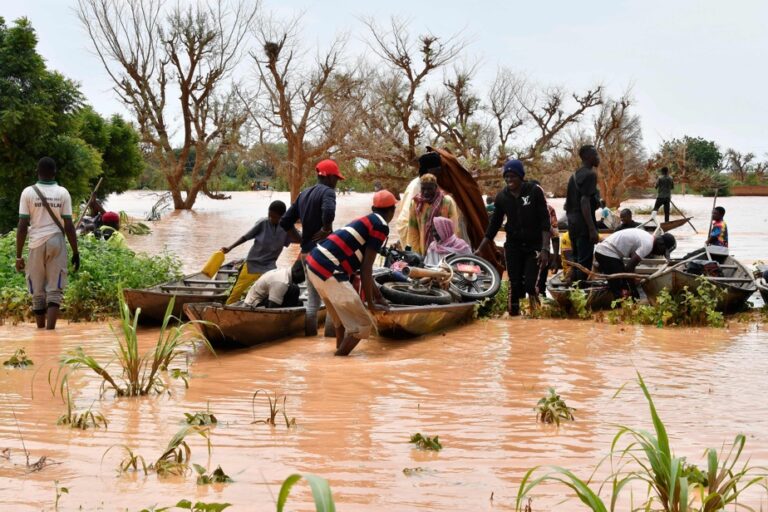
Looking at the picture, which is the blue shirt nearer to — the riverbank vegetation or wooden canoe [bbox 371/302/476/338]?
wooden canoe [bbox 371/302/476/338]

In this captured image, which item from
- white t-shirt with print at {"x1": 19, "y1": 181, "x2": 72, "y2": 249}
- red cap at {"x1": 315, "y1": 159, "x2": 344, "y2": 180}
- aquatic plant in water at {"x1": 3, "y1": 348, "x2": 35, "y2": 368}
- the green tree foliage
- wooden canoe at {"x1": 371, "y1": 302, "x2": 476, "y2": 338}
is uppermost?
the green tree foliage

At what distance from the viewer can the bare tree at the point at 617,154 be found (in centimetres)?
4091

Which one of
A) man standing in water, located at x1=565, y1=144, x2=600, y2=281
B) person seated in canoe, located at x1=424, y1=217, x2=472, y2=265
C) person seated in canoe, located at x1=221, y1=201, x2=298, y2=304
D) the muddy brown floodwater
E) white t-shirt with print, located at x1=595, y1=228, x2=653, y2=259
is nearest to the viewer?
the muddy brown floodwater

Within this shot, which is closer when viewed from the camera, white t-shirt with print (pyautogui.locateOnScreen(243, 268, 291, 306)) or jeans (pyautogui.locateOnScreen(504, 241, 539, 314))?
white t-shirt with print (pyautogui.locateOnScreen(243, 268, 291, 306))

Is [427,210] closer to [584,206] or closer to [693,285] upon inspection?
[584,206]

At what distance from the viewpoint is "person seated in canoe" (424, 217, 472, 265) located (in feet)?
39.9

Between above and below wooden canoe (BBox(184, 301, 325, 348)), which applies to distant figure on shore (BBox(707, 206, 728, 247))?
above

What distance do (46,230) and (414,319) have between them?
3.70m

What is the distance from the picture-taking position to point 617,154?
4109cm

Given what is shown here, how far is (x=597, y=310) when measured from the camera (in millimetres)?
12305

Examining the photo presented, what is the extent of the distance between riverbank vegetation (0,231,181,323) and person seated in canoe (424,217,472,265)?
3327mm

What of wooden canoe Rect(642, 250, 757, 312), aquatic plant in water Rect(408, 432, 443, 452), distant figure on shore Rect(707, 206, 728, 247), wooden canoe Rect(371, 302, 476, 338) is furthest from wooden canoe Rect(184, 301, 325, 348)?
distant figure on shore Rect(707, 206, 728, 247)

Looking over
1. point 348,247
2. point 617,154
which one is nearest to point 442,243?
point 348,247

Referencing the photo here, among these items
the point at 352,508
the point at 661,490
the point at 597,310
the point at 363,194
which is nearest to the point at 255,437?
the point at 352,508
